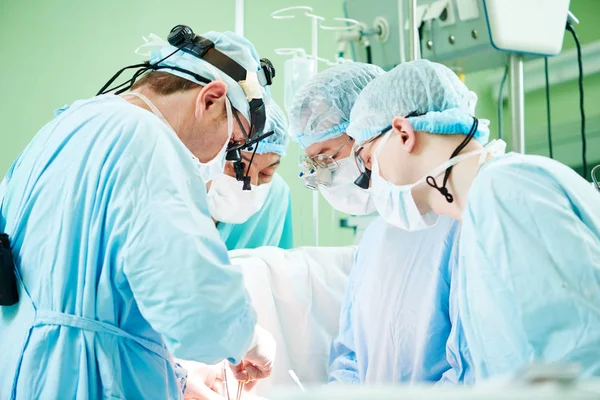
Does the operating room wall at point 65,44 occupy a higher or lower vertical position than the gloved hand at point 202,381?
higher

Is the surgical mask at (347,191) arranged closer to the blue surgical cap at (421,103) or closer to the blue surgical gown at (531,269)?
the blue surgical cap at (421,103)

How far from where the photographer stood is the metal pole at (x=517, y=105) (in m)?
2.43

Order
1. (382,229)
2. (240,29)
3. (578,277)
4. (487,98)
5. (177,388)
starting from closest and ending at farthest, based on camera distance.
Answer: (578,277) < (177,388) < (382,229) < (240,29) < (487,98)

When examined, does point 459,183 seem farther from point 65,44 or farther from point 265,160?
point 65,44

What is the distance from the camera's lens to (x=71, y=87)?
342cm

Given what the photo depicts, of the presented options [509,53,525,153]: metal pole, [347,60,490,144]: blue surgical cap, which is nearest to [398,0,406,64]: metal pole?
[509,53,525,153]: metal pole

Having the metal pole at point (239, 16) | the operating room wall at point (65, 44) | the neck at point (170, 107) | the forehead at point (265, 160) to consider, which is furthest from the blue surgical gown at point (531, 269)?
the metal pole at point (239, 16)

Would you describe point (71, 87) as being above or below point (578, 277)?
above

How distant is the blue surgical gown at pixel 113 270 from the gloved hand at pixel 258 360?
301 millimetres

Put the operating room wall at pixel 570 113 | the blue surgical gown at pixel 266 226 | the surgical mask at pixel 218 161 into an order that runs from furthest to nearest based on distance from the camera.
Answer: the operating room wall at pixel 570 113 → the blue surgical gown at pixel 266 226 → the surgical mask at pixel 218 161

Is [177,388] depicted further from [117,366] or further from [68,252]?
[68,252]

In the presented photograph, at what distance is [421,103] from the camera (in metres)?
1.73

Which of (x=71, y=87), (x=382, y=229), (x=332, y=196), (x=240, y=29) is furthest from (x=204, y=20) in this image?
(x=382, y=229)

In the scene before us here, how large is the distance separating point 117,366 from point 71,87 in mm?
2389
